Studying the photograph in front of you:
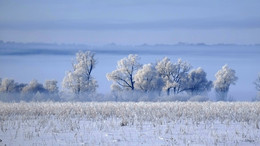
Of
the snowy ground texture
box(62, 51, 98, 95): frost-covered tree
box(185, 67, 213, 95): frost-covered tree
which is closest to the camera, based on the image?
the snowy ground texture

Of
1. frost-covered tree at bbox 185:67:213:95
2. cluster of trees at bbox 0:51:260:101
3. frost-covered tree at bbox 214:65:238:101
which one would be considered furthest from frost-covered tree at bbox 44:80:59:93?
frost-covered tree at bbox 214:65:238:101

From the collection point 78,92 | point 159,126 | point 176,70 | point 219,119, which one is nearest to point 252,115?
point 219,119

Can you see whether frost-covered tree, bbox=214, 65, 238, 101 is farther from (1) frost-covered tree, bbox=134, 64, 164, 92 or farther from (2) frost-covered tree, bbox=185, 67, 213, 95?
(1) frost-covered tree, bbox=134, 64, 164, 92

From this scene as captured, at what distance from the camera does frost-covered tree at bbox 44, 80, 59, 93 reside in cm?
6975

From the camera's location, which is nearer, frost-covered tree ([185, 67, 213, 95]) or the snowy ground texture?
the snowy ground texture

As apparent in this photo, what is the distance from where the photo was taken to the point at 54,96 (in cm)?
6116

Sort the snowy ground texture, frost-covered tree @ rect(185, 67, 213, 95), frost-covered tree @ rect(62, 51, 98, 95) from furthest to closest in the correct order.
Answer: frost-covered tree @ rect(185, 67, 213, 95), frost-covered tree @ rect(62, 51, 98, 95), the snowy ground texture

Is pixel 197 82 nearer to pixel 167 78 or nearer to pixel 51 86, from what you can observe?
pixel 167 78

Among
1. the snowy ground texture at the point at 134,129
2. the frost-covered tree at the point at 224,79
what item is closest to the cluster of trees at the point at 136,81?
the frost-covered tree at the point at 224,79

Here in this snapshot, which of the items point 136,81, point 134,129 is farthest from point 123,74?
point 134,129

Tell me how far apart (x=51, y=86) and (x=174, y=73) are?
61.9 feet

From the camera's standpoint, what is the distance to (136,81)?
6650cm

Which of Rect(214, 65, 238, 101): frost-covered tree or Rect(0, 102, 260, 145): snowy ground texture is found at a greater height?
Rect(214, 65, 238, 101): frost-covered tree

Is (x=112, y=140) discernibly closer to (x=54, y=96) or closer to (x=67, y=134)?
(x=67, y=134)
